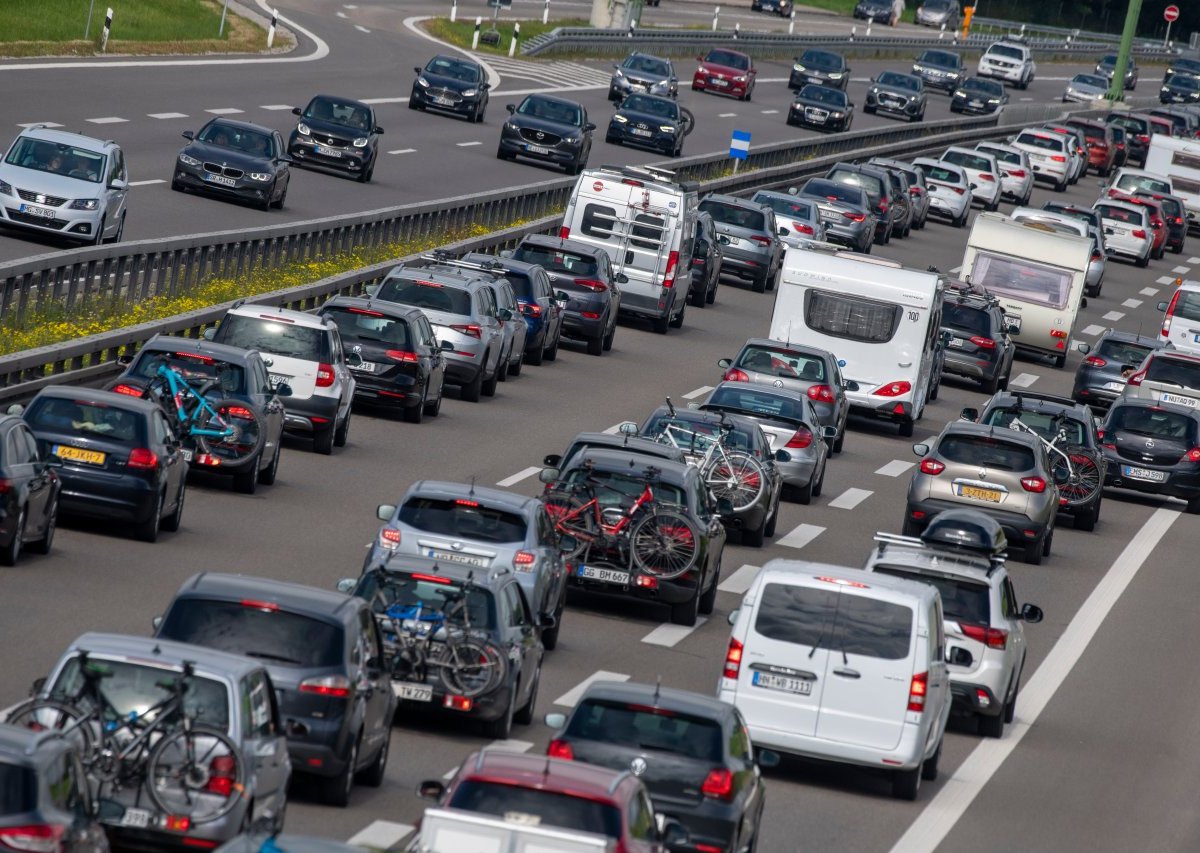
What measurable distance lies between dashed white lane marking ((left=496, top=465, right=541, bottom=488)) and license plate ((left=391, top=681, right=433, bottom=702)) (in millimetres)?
10876

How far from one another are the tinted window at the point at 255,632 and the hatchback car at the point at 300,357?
13.4 m

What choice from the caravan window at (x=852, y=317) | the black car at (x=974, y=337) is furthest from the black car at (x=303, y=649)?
the black car at (x=974, y=337)

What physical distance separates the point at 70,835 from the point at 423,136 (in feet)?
163

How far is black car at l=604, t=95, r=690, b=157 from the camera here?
63.3 metres

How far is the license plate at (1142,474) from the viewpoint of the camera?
3769 centimetres

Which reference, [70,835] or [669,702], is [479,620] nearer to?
[669,702]

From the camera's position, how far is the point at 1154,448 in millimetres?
37625

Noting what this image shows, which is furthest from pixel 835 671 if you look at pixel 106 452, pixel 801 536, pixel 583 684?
pixel 801 536

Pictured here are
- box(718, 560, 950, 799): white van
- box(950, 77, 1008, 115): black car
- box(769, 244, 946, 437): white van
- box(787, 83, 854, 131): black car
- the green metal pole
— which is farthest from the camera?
the green metal pole

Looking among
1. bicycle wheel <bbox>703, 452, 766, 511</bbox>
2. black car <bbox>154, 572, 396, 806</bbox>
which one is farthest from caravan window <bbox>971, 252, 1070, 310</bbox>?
black car <bbox>154, 572, 396, 806</bbox>

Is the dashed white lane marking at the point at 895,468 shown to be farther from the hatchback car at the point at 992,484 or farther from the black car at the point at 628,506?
the black car at the point at 628,506

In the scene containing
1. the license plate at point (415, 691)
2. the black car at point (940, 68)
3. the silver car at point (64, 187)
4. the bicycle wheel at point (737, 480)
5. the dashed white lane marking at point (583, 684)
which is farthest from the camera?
the black car at point (940, 68)

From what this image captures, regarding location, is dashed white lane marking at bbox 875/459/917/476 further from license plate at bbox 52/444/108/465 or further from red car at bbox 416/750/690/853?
red car at bbox 416/750/690/853

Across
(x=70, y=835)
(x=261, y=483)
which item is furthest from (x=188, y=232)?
(x=70, y=835)
